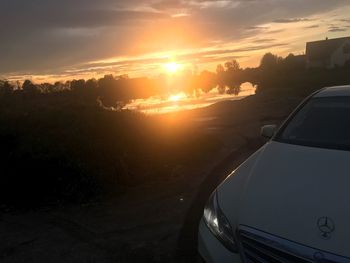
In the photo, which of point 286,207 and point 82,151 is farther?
point 82,151

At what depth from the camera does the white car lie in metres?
3.00

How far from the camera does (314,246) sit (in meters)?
2.94

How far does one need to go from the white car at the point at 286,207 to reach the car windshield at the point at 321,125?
0.06 ft

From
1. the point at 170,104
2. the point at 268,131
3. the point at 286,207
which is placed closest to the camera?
the point at 286,207

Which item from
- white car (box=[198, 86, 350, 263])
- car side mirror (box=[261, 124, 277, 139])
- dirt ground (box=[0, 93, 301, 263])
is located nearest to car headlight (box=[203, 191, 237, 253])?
white car (box=[198, 86, 350, 263])

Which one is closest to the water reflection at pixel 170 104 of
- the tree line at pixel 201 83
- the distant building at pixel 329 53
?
the tree line at pixel 201 83

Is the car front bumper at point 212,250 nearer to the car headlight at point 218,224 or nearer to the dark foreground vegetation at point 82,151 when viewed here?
the car headlight at point 218,224

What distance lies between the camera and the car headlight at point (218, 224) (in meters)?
3.41

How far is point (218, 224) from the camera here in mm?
3631

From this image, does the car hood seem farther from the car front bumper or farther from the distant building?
the distant building

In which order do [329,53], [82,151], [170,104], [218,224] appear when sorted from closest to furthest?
[218,224] → [82,151] → [170,104] → [329,53]

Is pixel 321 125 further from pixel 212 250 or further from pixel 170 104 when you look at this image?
pixel 170 104

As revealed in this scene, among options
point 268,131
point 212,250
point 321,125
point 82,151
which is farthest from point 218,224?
point 82,151

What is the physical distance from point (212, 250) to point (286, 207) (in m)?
0.65
